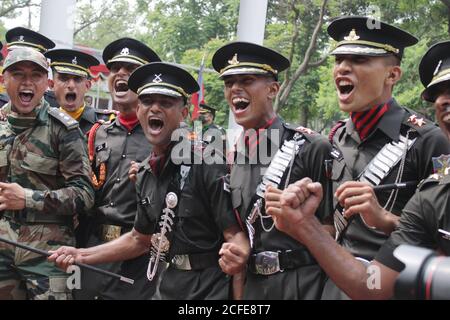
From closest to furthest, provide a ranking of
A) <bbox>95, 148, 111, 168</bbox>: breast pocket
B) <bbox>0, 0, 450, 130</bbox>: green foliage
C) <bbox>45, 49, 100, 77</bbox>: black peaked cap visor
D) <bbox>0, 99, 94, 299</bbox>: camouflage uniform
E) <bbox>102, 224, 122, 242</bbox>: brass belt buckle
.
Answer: <bbox>0, 99, 94, 299</bbox>: camouflage uniform, <bbox>102, 224, 122, 242</bbox>: brass belt buckle, <bbox>95, 148, 111, 168</bbox>: breast pocket, <bbox>45, 49, 100, 77</bbox>: black peaked cap visor, <bbox>0, 0, 450, 130</bbox>: green foliage

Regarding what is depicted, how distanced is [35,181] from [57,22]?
513 cm

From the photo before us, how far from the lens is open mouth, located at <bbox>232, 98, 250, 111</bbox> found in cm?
423

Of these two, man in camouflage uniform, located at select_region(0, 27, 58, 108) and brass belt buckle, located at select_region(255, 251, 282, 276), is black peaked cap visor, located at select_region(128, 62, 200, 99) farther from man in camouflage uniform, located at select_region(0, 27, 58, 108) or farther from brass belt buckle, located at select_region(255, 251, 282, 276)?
man in camouflage uniform, located at select_region(0, 27, 58, 108)

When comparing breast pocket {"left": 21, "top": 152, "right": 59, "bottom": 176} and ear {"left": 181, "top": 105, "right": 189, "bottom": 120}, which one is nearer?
ear {"left": 181, "top": 105, "right": 189, "bottom": 120}

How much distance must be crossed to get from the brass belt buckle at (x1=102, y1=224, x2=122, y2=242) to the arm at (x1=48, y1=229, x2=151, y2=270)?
42 centimetres

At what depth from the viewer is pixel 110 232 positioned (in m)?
5.27

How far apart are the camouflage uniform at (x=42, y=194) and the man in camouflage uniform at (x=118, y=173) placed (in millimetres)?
281

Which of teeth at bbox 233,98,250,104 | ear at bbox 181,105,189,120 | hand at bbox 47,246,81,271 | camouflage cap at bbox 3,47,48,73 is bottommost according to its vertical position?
hand at bbox 47,246,81,271

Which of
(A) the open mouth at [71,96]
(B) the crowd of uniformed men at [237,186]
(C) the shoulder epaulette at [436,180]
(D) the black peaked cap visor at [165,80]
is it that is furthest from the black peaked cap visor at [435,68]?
(A) the open mouth at [71,96]

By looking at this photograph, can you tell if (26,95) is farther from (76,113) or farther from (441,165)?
(441,165)

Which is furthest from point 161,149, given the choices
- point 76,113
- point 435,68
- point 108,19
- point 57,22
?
point 108,19

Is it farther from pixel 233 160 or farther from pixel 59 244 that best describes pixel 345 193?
pixel 59 244

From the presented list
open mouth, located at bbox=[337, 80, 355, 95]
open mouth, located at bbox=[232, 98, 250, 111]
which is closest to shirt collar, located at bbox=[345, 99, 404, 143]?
open mouth, located at bbox=[337, 80, 355, 95]
